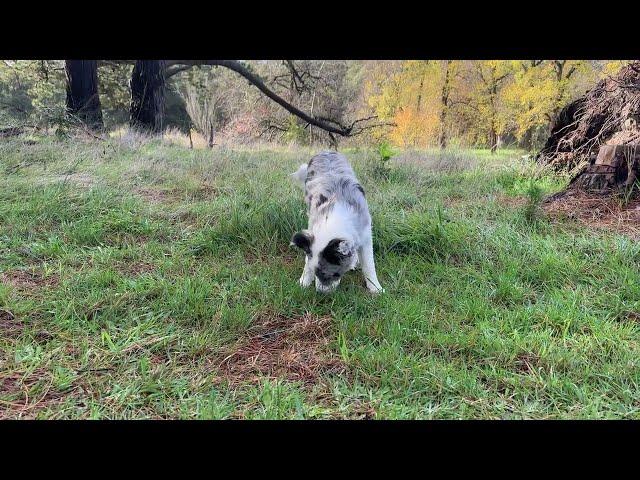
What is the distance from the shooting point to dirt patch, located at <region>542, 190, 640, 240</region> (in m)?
5.38

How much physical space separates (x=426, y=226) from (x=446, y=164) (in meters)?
6.10

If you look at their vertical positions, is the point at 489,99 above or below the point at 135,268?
above

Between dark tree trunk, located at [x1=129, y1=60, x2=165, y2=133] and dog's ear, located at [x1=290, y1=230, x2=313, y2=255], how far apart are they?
37.2ft

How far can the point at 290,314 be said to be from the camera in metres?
3.59

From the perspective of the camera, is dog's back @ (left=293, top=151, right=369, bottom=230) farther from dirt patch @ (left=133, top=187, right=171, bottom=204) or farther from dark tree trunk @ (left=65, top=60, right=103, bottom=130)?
dark tree trunk @ (left=65, top=60, right=103, bottom=130)

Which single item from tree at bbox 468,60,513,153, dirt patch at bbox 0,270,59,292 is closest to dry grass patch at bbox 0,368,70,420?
dirt patch at bbox 0,270,59,292

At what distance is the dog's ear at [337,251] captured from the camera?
12.4 ft

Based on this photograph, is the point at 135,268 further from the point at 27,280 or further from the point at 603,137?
the point at 603,137

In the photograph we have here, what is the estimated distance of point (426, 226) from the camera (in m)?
5.04

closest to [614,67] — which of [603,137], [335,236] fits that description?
[603,137]

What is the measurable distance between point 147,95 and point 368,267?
12.3 metres
